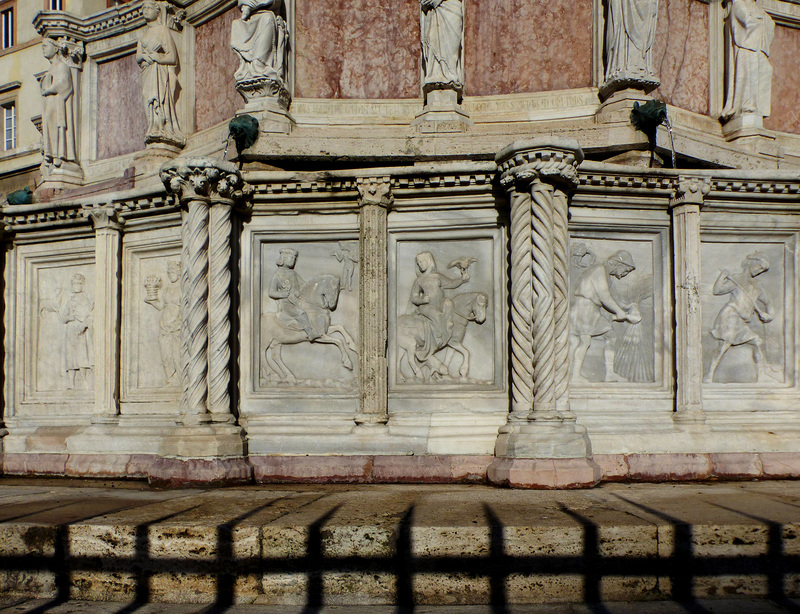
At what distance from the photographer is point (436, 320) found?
9969 mm

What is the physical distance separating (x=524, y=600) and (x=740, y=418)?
5347 mm

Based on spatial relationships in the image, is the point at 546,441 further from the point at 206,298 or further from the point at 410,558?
the point at 206,298

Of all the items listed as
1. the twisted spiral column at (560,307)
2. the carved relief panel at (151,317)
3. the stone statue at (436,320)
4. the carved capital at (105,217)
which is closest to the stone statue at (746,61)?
the twisted spiral column at (560,307)

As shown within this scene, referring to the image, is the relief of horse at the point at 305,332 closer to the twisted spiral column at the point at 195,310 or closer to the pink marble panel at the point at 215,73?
the twisted spiral column at the point at 195,310

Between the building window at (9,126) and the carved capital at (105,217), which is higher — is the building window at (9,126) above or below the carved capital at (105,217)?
above

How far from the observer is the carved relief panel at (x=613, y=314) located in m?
10.0

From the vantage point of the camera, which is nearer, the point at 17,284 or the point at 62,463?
the point at 62,463

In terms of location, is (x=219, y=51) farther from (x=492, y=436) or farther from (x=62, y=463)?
(x=492, y=436)

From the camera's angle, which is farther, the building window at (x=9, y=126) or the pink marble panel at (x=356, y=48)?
the building window at (x=9, y=126)

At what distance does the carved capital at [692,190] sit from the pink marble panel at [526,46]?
1.99 meters

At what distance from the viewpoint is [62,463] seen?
11008 mm

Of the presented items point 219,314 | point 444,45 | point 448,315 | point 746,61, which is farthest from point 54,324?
point 746,61

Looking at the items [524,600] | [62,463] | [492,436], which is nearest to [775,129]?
[492,436]

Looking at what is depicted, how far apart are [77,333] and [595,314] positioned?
274 inches
